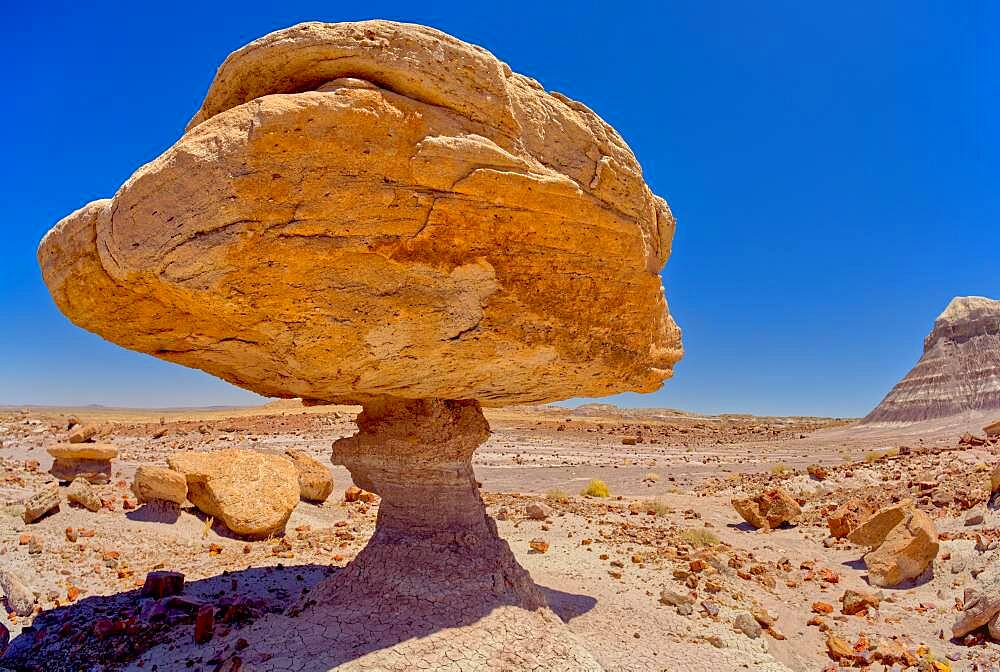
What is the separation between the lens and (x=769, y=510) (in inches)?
510

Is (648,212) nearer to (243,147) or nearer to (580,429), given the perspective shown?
(243,147)

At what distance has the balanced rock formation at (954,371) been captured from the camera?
34.3 meters

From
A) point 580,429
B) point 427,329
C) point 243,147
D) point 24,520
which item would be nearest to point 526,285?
point 427,329

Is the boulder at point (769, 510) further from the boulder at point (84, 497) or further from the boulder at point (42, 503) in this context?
the boulder at point (42, 503)

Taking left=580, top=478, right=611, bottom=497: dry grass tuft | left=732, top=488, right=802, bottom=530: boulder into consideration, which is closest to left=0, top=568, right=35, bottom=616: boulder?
left=580, top=478, right=611, bottom=497: dry grass tuft

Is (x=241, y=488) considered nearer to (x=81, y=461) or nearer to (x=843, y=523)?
(x=81, y=461)

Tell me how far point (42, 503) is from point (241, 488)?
111 inches

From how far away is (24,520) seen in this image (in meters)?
8.90

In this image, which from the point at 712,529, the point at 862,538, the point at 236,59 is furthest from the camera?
the point at 712,529

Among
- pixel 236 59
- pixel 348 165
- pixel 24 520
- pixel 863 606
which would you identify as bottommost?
pixel 863 606

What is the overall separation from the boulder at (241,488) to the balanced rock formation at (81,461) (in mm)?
2467

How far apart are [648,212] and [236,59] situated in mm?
3939

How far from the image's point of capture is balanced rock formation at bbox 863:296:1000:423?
34.3 metres

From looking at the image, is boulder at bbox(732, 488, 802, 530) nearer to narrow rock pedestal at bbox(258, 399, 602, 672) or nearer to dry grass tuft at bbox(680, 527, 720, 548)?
dry grass tuft at bbox(680, 527, 720, 548)
